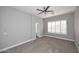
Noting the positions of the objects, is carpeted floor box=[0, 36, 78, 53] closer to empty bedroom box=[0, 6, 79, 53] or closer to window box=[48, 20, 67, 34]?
empty bedroom box=[0, 6, 79, 53]

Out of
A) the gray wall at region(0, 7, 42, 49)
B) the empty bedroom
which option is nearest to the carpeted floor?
the empty bedroom

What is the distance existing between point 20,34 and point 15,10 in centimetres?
166

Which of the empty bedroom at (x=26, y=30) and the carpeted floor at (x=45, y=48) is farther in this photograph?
the empty bedroom at (x=26, y=30)

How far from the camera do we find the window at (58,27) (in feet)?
15.7

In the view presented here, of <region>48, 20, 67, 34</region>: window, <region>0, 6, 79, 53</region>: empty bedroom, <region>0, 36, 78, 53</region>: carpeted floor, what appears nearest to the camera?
<region>0, 36, 78, 53</region>: carpeted floor

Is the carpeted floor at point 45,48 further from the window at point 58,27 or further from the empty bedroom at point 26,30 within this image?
the window at point 58,27

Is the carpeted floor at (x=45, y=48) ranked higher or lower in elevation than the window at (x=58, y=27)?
lower

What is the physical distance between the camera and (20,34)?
3455 millimetres

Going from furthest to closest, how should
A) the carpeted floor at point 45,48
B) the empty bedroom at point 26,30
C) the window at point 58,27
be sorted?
the window at point 58,27 < the empty bedroom at point 26,30 < the carpeted floor at point 45,48

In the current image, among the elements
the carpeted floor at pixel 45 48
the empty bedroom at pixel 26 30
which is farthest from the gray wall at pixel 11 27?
the carpeted floor at pixel 45 48

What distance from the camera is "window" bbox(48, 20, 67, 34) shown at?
4.80 m

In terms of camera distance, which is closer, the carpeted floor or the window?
the carpeted floor
